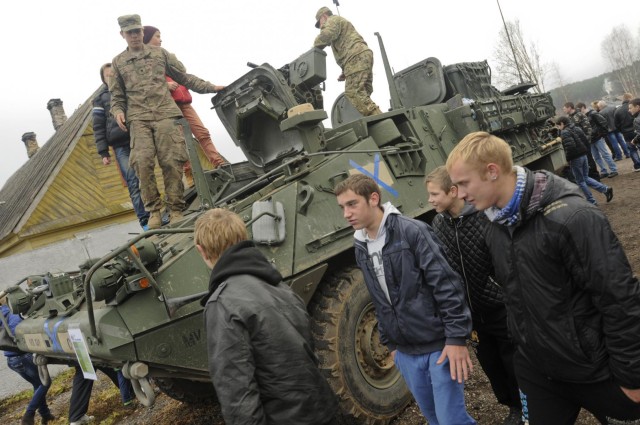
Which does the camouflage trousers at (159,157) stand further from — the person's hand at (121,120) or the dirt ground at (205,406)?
the dirt ground at (205,406)

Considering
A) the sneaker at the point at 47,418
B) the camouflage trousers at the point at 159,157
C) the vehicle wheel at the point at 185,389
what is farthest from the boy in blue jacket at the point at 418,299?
the sneaker at the point at 47,418

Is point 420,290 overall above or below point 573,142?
above

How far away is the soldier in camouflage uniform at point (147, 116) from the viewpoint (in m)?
5.12

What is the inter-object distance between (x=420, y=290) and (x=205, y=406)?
368cm

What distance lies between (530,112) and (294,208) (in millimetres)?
5010

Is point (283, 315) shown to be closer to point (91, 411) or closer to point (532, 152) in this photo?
point (91, 411)

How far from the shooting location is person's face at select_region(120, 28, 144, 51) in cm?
516

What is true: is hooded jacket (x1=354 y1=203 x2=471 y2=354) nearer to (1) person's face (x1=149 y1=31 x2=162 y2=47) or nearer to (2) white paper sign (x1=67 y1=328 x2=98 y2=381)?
(2) white paper sign (x1=67 y1=328 x2=98 y2=381)

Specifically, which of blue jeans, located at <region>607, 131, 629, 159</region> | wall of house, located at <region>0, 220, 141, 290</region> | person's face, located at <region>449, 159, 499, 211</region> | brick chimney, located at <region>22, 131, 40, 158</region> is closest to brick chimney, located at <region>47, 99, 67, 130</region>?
brick chimney, located at <region>22, 131, 40, 158</region>

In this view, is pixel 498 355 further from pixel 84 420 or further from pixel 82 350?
pixel 84 420

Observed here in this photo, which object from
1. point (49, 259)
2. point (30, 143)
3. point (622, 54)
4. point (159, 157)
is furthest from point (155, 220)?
point (622, 54)

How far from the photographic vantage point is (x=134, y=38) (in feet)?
17.0

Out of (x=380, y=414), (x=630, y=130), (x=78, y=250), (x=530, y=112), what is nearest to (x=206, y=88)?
(x=380, y=414)

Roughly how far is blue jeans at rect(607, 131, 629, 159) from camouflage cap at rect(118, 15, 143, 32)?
39.8 ft
